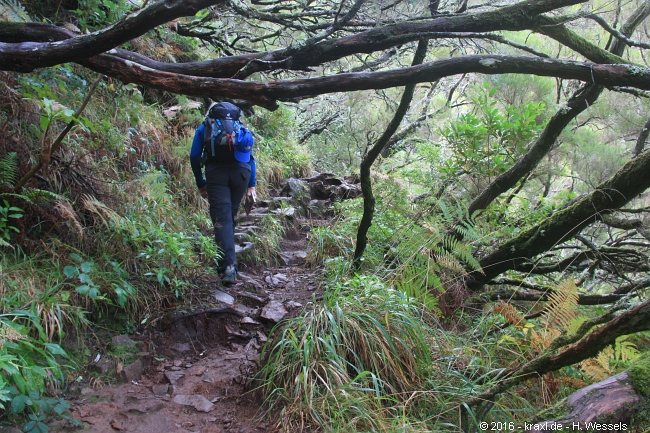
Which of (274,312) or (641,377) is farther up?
(641,377)

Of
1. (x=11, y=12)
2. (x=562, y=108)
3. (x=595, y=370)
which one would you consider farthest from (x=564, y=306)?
(x=11, y=12)

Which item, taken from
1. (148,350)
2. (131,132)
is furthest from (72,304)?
(131,132)

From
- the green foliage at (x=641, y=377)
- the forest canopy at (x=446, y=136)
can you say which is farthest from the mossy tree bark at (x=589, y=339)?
the green foliage at (x=641, y=377)

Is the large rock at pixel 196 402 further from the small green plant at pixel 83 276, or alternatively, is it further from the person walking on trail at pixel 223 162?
the person walking on trail at pixel 223 162

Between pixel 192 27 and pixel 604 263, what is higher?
pixel 192 27

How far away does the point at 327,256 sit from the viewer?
6.41 metres

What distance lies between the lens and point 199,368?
12.0 ft

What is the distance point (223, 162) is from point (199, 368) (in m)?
2.59

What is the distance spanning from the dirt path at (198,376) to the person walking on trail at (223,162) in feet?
1.87

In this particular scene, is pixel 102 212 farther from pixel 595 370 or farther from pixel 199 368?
pixel 595 370

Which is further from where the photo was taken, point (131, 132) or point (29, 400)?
point (131, 132)

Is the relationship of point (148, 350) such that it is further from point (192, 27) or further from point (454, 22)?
point (192, 27)

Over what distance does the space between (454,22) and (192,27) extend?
218 inches

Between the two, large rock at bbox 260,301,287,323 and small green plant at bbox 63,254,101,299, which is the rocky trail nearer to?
large rock at bbox 260,301,287,323
